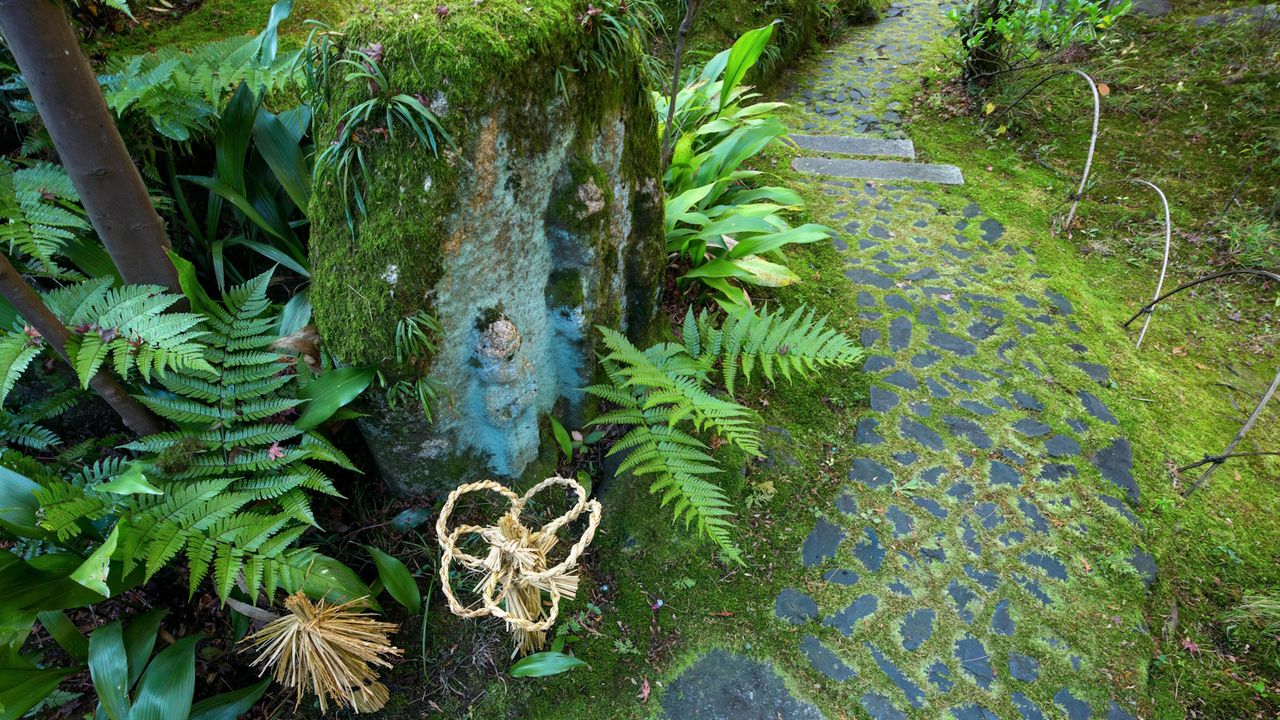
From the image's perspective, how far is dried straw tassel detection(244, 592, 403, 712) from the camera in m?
1.77

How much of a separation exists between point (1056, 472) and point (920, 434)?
63 cm

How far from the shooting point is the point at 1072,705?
2246 millimetres

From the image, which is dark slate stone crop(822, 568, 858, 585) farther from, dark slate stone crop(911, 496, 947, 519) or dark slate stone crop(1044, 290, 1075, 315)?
dark slate stone crop(1044, 290, 1075, 315)

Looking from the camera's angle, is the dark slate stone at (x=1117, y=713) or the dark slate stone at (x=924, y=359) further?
the dark slate stone at (x=924, y=359)

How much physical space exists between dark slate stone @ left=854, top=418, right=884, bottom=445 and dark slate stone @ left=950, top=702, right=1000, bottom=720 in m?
1.21

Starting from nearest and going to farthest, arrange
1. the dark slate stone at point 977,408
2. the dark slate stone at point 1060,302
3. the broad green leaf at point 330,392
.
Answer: the broad green leaf at point 330,392 < the dark slate stone at point 977,408 < the dark slate stone at point 1060,302

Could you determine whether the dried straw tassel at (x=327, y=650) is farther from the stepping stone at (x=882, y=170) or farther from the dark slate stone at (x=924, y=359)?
the stepping stone at (x=882, y=170)

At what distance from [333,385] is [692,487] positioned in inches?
51.7

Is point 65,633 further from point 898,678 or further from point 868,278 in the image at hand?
point 868,278

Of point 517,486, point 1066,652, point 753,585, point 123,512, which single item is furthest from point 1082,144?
point 123,512

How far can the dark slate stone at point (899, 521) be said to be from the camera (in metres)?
2.75

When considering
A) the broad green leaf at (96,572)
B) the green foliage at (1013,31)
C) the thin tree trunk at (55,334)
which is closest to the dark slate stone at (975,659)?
the broad green leaf at (96,572)

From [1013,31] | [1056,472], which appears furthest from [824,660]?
[1013,31]

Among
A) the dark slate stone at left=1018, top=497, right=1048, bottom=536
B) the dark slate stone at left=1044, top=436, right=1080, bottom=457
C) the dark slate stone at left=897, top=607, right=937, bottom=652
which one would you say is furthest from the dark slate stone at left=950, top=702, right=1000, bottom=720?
the dark slate stone at left=1044, top=436, right=1080, bottom=457
